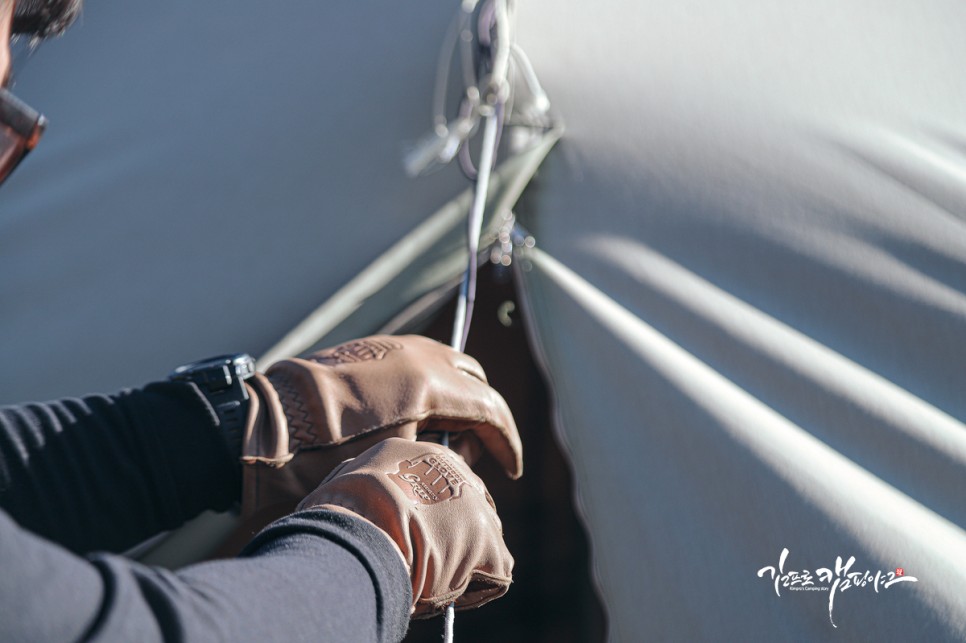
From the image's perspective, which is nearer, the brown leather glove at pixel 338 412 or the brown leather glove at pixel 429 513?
the brown leather glove at pixel 429 513

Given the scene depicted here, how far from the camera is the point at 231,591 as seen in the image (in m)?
0.57

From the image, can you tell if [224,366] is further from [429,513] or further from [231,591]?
[231,591]

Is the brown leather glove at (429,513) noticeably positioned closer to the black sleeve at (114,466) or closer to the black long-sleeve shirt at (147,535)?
the black long-sleeve shirt at (147,535)

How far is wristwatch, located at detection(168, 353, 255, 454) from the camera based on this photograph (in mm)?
973

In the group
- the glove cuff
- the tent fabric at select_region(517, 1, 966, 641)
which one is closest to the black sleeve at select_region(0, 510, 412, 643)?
the glove cuff

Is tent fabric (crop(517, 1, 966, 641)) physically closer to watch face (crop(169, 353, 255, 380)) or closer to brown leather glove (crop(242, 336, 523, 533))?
brown leather glove (crop(242, 336, 523, 533))

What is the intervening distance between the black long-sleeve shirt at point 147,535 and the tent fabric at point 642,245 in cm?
28

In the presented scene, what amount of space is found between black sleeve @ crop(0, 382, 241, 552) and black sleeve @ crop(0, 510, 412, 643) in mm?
312

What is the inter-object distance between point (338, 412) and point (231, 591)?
407mm

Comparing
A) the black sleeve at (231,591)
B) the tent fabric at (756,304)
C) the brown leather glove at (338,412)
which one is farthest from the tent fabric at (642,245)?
the black sleeve at (231,591)

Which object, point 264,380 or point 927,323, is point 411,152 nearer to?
point 264,380

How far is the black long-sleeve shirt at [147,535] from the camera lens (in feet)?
1.58

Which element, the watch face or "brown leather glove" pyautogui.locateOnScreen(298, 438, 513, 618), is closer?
"brown leather glove" pyautogui.locateOnScreen(298, 438, 513, 618)

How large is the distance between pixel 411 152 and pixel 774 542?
0.73 metres
